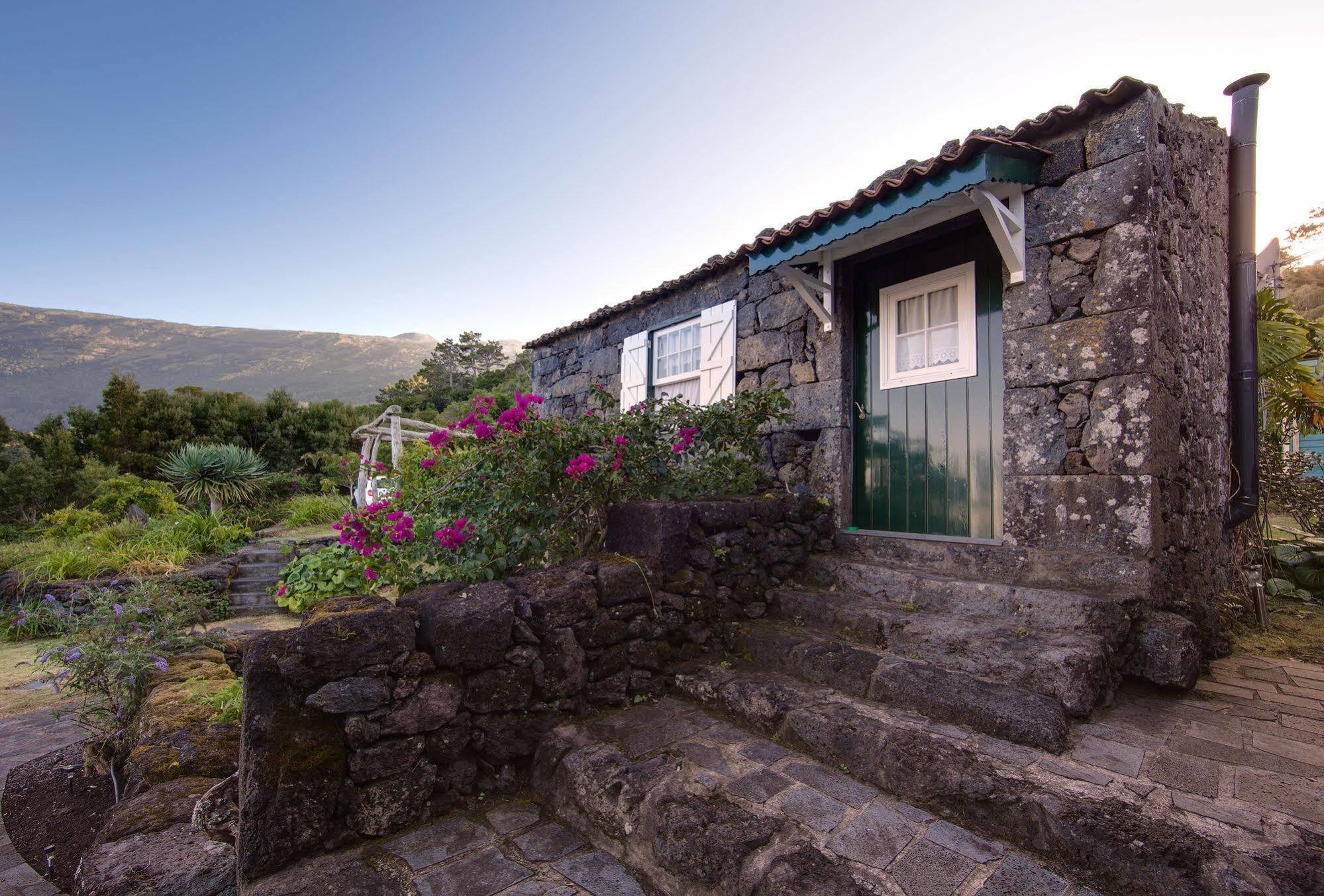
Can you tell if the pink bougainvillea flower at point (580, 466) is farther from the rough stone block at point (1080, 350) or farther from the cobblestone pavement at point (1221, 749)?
the rough stone block at point (1080, 350)

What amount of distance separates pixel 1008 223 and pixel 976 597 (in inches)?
88.6

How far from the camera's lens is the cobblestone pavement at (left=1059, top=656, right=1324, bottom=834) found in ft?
5.61

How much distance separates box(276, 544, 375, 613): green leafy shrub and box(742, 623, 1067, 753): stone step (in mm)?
4334

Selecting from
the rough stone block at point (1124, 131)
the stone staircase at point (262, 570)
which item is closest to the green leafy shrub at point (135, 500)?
the stone staircase at point (262, 570)

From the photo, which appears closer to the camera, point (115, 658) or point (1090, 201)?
point (115, 658)

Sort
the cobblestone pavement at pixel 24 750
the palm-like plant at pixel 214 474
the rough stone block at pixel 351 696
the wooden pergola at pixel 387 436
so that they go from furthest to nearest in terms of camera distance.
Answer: the palm-like plant at pixel 214 474 → the wooden pergola at pixel 387 436 → the cobblestone pavement at pixel 24 750 → the rough stone block at pixel 351 696

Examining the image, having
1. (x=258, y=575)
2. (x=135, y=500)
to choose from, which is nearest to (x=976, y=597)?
(x=258, y=575)

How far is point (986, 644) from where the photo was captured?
261 centimetres

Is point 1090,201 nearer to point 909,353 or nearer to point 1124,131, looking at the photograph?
point 1124,131

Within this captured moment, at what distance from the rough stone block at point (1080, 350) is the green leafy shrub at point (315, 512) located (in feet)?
31.6

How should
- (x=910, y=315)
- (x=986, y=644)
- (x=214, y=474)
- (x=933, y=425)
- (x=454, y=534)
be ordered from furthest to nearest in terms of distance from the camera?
(x=214, y=474) < (x=910, y=315) < (x=933, y=425) < (x=454, y=534) < (x=986, y=644)

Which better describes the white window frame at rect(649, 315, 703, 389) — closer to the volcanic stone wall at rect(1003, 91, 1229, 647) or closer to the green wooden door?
the green wooden door

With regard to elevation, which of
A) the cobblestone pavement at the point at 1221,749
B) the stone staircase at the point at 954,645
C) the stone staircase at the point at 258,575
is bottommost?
the stone staircase at the point at 258,575

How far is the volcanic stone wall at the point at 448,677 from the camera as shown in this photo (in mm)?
1972
